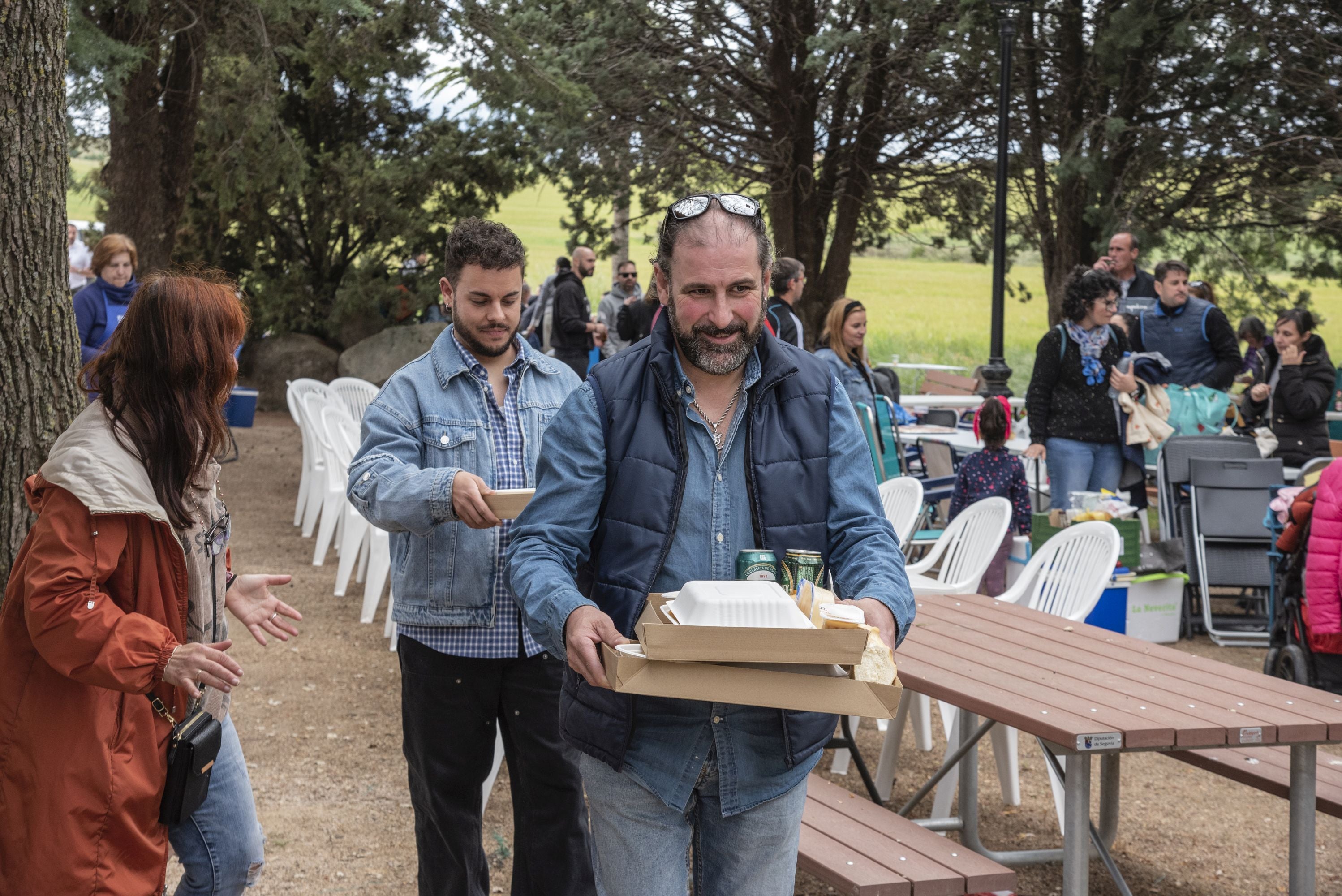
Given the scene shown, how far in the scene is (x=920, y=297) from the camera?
31750 mm

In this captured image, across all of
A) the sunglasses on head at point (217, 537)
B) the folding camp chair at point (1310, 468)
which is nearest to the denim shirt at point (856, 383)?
the folding camp chair at point (1310, 468)

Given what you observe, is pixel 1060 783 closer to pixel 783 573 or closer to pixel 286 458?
pixel 783 573

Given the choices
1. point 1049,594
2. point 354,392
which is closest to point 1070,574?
point 1049,594

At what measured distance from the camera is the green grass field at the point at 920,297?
2380 centimetres

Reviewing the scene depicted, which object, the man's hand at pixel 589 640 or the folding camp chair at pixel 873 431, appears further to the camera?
the folding camp chair at pixel 873 431

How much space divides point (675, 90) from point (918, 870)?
44.4 ft

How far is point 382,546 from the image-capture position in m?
7.28

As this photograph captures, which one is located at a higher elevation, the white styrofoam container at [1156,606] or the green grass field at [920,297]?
the green grass field at [920,297]

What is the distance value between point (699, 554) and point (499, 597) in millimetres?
1119

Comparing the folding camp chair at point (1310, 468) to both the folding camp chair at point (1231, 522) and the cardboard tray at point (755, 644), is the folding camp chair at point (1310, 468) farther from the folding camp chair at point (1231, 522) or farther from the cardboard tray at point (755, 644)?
the cardboard tray at point (755, 644)

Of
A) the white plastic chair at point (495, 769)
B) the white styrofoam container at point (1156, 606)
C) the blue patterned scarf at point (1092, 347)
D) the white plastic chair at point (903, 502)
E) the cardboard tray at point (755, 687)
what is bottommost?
the white plastic chair at point (495, 769)

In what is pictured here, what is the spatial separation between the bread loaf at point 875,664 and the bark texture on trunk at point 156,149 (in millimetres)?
9189

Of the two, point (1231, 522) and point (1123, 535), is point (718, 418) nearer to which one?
point (1123, 535)

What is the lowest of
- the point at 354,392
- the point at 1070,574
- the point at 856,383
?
the point at 1070,574
